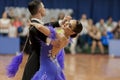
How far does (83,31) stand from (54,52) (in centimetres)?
1098

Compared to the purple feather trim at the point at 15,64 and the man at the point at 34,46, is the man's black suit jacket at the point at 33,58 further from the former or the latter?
the purple feather trim at the point at 15,64

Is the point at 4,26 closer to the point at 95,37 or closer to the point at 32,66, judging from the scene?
the point at 95,37

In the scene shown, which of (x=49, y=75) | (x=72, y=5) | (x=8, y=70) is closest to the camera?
(x=49, y=75)

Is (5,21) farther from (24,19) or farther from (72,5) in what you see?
(72,5)

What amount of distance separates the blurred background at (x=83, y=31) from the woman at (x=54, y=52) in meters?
5.85

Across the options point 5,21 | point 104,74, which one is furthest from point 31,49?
point 5,21

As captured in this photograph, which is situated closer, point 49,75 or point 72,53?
point 49,75

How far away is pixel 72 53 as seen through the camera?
14.1 m

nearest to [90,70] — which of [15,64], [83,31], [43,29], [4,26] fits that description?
[4,26]

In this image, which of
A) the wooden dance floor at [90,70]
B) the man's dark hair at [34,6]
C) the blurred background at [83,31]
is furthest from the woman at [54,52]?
the blurred background at [83,31]

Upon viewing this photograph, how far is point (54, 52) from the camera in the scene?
4000 mm

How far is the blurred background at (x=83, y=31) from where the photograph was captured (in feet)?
39.3

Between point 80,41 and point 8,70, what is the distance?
10.2 metres

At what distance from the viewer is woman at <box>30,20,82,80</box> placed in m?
3.83
